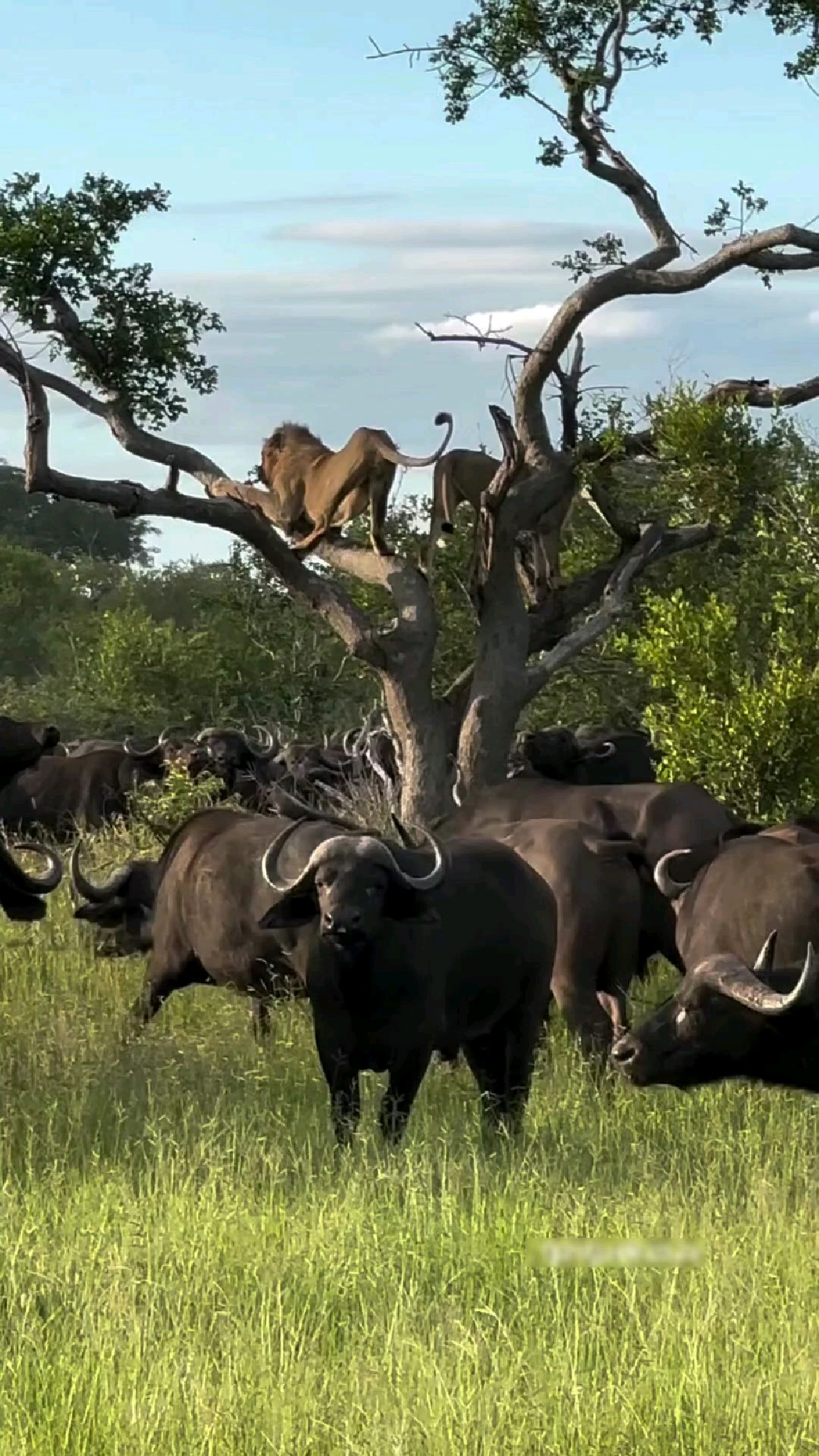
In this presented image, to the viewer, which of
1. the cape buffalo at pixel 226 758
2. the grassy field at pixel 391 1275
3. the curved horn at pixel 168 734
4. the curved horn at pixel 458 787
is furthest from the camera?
the curved horn at pixel 168 734

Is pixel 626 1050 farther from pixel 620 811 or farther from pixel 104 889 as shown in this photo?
pixel 104 889

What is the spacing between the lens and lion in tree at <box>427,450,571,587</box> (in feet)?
52.0

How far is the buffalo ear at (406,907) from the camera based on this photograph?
8156 mm

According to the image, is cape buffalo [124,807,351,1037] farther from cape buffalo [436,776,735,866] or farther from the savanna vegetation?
cape buffalo [436,776,735,866]

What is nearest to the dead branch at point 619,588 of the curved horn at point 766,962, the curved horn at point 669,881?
the curved horn at point 669,881

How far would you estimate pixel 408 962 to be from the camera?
26.8 ft

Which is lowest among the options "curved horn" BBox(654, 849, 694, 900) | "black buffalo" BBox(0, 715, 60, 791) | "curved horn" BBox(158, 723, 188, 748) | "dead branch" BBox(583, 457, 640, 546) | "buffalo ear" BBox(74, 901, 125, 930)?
"buffalo ear" BBox(74, 901, 125, 930)

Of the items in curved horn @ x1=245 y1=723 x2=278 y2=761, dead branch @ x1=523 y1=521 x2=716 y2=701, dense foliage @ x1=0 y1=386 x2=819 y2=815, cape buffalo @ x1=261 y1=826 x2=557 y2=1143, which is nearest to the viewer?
cape buffalo @ x1=261 y1=826 x2=557 y2=1143

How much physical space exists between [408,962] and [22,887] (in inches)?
92.9

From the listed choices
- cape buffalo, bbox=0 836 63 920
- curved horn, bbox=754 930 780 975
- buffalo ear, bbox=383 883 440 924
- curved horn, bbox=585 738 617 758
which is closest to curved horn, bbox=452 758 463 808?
curved horn, bbox=585 738 617 758

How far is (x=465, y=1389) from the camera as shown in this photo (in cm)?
505

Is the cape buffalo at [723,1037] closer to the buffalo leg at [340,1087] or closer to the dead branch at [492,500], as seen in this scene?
the buffalo leg at [340,1087]

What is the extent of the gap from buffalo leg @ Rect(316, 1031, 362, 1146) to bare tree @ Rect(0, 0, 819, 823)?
6707mm

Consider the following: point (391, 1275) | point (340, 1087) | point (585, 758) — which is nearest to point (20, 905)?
point (340, 1087)
